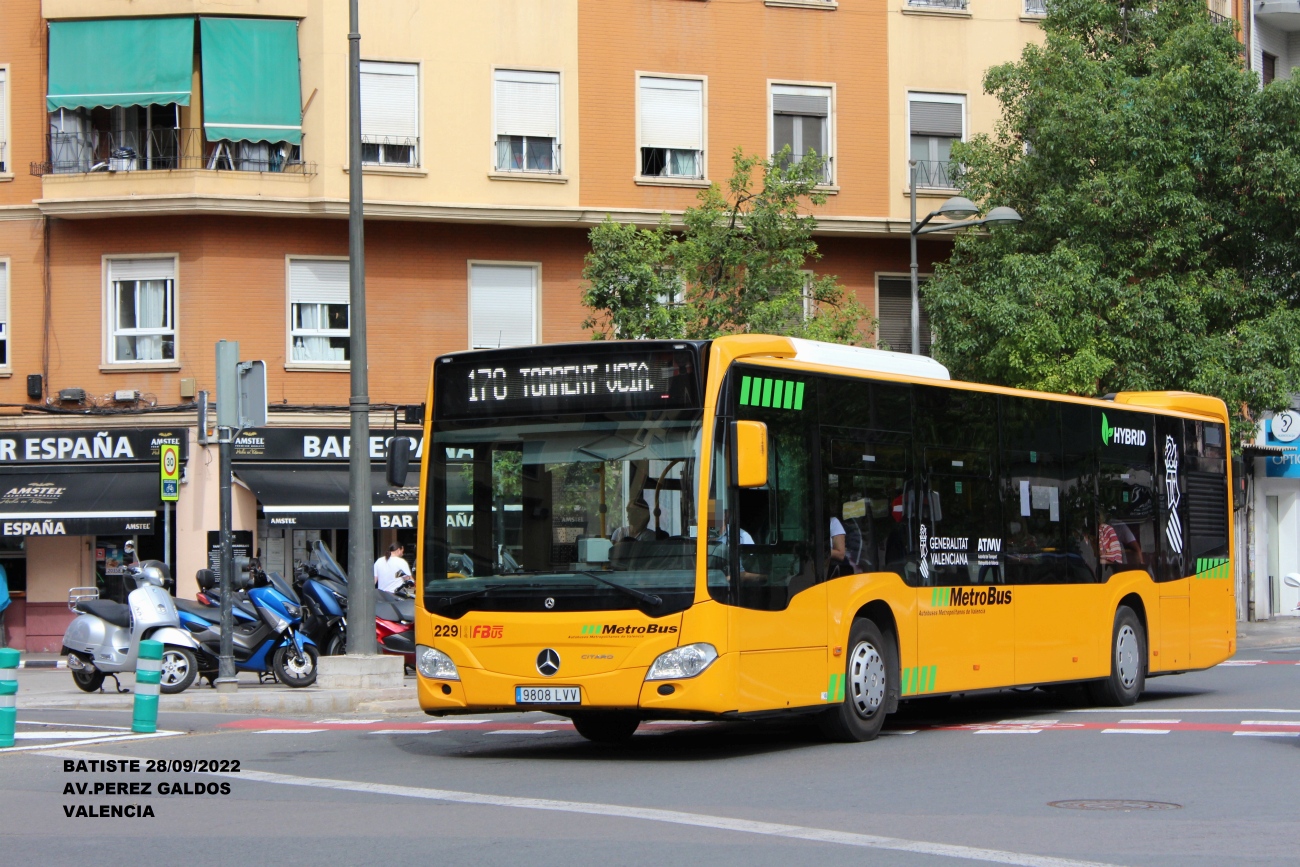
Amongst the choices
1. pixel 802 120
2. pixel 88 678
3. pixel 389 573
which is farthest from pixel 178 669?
pixel 802 120

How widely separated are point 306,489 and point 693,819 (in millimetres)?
19863

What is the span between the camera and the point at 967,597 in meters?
14.7

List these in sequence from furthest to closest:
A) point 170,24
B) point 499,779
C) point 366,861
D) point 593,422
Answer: point 170,24 < point 593,422 < point 499,779 < point 366,861

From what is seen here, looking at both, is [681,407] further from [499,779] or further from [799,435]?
[499,779]

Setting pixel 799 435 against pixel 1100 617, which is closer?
pixel 799 435

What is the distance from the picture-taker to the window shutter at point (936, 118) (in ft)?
106

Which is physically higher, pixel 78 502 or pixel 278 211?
pixel 278 211

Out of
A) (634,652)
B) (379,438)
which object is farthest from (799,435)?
(379,438)

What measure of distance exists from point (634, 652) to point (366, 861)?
4080mm

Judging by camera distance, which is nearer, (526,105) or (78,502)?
(78,502)

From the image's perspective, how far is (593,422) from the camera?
40.3ft

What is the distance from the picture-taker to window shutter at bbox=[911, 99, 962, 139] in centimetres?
3219

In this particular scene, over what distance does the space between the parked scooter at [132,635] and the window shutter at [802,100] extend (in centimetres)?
1611

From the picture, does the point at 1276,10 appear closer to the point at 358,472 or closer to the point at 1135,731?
the point at 358,472
